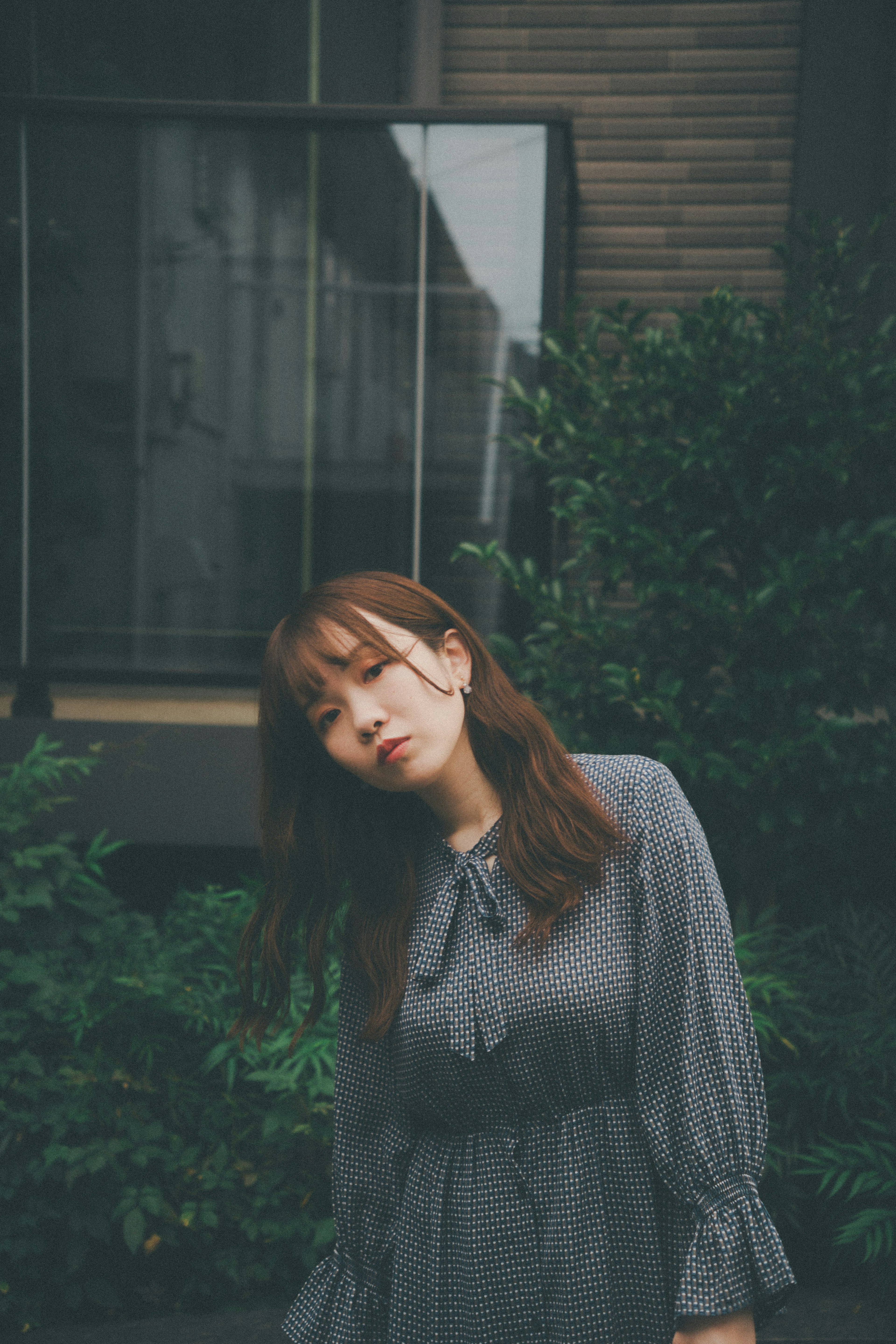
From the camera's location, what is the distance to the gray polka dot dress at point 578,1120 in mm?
1188

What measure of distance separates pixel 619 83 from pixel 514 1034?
4715 millimetres

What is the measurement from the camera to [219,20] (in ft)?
15.9

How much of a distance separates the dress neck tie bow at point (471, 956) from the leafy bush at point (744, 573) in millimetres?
1601

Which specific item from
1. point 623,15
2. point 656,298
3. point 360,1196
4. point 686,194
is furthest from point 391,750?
point 623,15

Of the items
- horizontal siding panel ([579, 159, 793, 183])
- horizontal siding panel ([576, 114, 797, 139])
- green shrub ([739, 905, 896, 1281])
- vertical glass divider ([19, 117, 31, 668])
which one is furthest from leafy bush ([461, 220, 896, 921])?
vertical glass divider ([19, 117, 31, 668])

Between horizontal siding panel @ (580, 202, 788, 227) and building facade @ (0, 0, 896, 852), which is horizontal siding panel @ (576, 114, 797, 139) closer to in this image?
building facade @ (0, 0, 896, 852)

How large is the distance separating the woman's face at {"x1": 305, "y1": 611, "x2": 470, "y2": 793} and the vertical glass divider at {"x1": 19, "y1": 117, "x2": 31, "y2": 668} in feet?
11.4

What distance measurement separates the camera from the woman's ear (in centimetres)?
141

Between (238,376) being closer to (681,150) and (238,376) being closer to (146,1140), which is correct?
(681,150)

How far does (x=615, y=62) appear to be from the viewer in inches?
180

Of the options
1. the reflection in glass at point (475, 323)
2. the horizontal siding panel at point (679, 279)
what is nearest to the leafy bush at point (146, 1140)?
the reflection in glass at point (475, 323)

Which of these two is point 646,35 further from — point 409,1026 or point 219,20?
point 409,1026

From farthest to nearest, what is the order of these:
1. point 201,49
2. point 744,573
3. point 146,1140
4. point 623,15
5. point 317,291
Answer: point 201,49 < point 623,15 < point 317,291 < point 744,573 < point 146,1140

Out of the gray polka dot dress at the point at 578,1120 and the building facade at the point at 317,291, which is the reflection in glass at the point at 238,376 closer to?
the building facade at the point at 317,291
